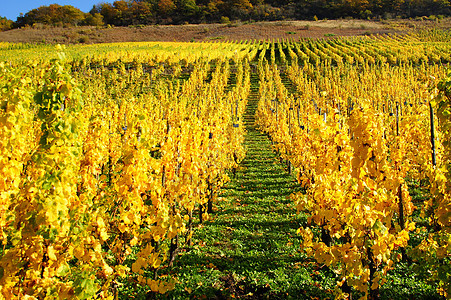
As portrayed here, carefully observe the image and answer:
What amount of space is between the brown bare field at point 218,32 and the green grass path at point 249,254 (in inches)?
2382

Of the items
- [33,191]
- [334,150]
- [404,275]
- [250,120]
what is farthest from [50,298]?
[250,120]

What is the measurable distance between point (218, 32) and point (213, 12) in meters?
33.0

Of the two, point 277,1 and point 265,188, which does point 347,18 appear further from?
point 265,188

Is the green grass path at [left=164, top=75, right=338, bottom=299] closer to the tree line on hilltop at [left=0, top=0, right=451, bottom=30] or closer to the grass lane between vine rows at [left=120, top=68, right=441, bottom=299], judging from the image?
the grass lane between vine rows at [left=120, top=68, right=441, bottom=299]

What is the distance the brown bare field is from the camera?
62781 millimetres

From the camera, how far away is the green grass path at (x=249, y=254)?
526 cm

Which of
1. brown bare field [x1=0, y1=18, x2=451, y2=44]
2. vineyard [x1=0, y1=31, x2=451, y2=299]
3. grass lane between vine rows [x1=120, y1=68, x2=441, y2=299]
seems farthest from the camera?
brown bare field [x1=0, y1=18, x2=451, y2=44]

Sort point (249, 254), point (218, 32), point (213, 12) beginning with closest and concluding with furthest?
point (249, 254), point (218, 32), point (213, 12)

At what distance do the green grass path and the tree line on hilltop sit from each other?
3555 inches

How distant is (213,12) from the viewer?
326ft

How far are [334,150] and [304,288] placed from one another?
101 inches

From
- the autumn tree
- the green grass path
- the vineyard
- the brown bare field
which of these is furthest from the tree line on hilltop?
the vineyard

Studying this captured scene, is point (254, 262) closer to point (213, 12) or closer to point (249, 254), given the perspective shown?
point (249, 254)

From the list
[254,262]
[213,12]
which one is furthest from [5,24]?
[254,262]
